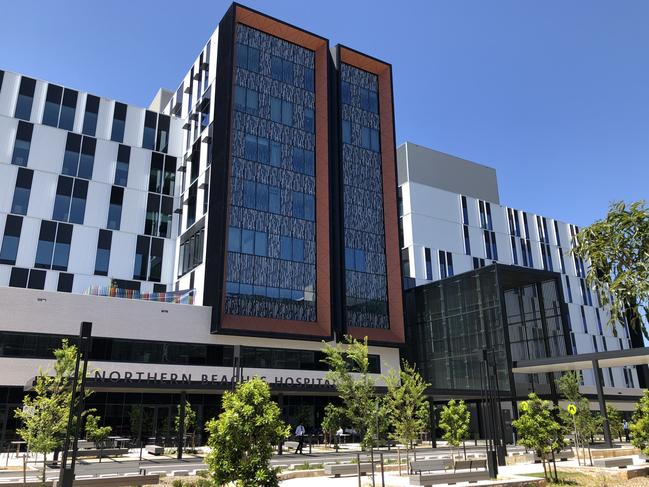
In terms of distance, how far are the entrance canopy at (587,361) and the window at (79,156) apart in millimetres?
41739

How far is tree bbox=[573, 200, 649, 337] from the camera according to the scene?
1209 cm

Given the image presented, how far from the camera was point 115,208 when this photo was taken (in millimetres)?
51188

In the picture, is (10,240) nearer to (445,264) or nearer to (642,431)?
(642,431)

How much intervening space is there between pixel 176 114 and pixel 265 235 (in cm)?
2367

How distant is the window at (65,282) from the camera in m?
46.5

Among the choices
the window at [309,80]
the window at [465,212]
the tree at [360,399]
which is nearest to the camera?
the tree at [360,399]

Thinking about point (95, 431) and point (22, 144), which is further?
point (22, 144)

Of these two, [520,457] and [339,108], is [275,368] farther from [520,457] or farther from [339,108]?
[339,108]

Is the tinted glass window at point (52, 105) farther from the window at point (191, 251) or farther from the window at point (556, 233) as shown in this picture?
the window at point (556, 233)

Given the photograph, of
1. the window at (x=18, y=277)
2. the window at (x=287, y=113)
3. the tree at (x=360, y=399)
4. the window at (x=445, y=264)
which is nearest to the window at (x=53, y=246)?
the window at (x=18, y=277)

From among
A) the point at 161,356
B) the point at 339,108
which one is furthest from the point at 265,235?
the point at 339,108

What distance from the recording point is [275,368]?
45500 millimetres

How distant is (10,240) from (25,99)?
43.2 ft

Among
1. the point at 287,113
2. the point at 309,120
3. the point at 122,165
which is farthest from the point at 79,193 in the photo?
the point at 309,120
